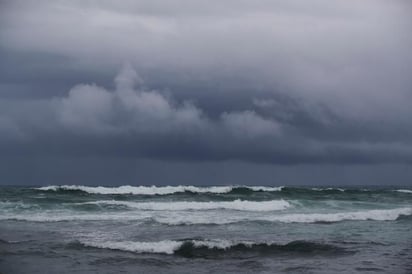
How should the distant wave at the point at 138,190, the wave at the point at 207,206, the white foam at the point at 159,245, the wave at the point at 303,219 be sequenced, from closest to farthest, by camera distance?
the white foam at the point at 159,245, the wave at the point at 303,219, the wave at the point at 207,206, the distant wave at the point at 138,190

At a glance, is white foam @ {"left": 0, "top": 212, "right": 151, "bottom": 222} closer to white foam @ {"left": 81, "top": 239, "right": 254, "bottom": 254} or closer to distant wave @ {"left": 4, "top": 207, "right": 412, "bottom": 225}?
distant wave @ {"left": 4, "top": 207, "right": 412, "bottom": 225}

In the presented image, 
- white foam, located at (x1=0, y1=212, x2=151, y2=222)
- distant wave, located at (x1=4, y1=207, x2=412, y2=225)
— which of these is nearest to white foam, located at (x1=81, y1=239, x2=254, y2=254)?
distant wave, located at (x1=4, y1=207, x2=412, y2=225)

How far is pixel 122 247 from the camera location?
45.2ft

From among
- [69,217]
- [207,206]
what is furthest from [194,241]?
[207,206]

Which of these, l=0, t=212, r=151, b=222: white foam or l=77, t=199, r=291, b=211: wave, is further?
l=77, t=199, r=291, b=211: wave

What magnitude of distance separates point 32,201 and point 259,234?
15990mm

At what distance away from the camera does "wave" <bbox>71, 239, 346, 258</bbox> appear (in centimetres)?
1336

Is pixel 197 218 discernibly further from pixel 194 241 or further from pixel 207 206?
pixel 194 241

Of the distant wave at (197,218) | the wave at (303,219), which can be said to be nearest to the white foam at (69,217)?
the distant wave at (197,218)

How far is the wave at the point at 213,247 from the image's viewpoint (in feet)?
43.8

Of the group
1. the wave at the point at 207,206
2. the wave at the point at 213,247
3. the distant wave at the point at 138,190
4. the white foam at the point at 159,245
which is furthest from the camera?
the distant wave at the point at 138,190

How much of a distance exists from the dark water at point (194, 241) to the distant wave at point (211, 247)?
3 centimetres

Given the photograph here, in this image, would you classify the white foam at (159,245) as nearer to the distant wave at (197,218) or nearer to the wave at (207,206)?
the distant wave at (197,218)

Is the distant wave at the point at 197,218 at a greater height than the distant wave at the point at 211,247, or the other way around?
the distant wave at the point at 197,218
